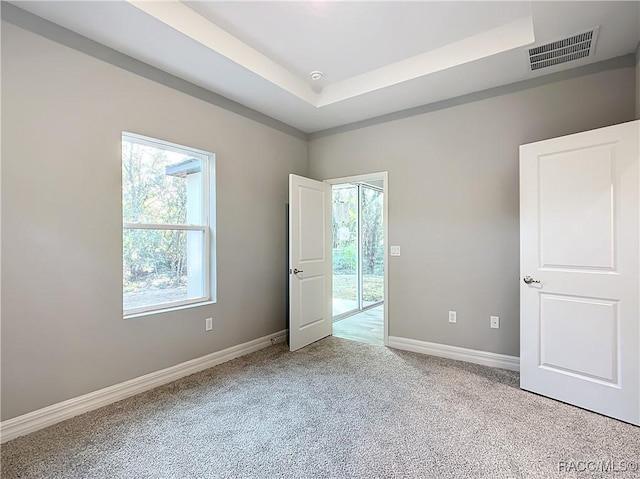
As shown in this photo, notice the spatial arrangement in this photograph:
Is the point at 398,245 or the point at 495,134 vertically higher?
the point at 495,134

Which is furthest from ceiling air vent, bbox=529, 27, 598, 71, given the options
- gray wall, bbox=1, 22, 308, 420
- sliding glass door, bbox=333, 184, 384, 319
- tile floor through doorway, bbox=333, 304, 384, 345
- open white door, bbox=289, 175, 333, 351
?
sliding glass door, bbox=333, 184, 384, 319

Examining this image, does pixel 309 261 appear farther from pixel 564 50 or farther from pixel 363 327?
pixel 564 50

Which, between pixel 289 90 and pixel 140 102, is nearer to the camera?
pixel 140 102

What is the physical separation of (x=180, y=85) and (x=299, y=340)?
289 centimetres

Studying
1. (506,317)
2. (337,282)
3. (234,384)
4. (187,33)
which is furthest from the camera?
(337,282)

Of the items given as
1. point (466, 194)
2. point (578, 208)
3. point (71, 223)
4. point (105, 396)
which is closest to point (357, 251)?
point (466, 194)

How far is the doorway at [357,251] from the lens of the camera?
5.70m

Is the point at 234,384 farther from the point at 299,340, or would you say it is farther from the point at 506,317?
the point at 506,317

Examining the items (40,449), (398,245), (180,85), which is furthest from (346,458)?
(180,85)

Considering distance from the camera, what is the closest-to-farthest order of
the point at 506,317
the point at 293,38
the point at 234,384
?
the point at 293,38
the point at 234,384
the point at 506,317

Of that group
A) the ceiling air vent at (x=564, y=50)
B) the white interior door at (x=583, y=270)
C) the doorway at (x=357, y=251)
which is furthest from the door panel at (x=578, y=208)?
the doorway at (x=357, y=251)

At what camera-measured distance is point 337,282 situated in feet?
19.0

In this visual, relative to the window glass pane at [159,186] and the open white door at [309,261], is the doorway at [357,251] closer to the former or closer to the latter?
the open white door at [309,261]

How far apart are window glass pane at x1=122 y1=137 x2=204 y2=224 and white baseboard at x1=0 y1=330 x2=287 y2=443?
1324mm
